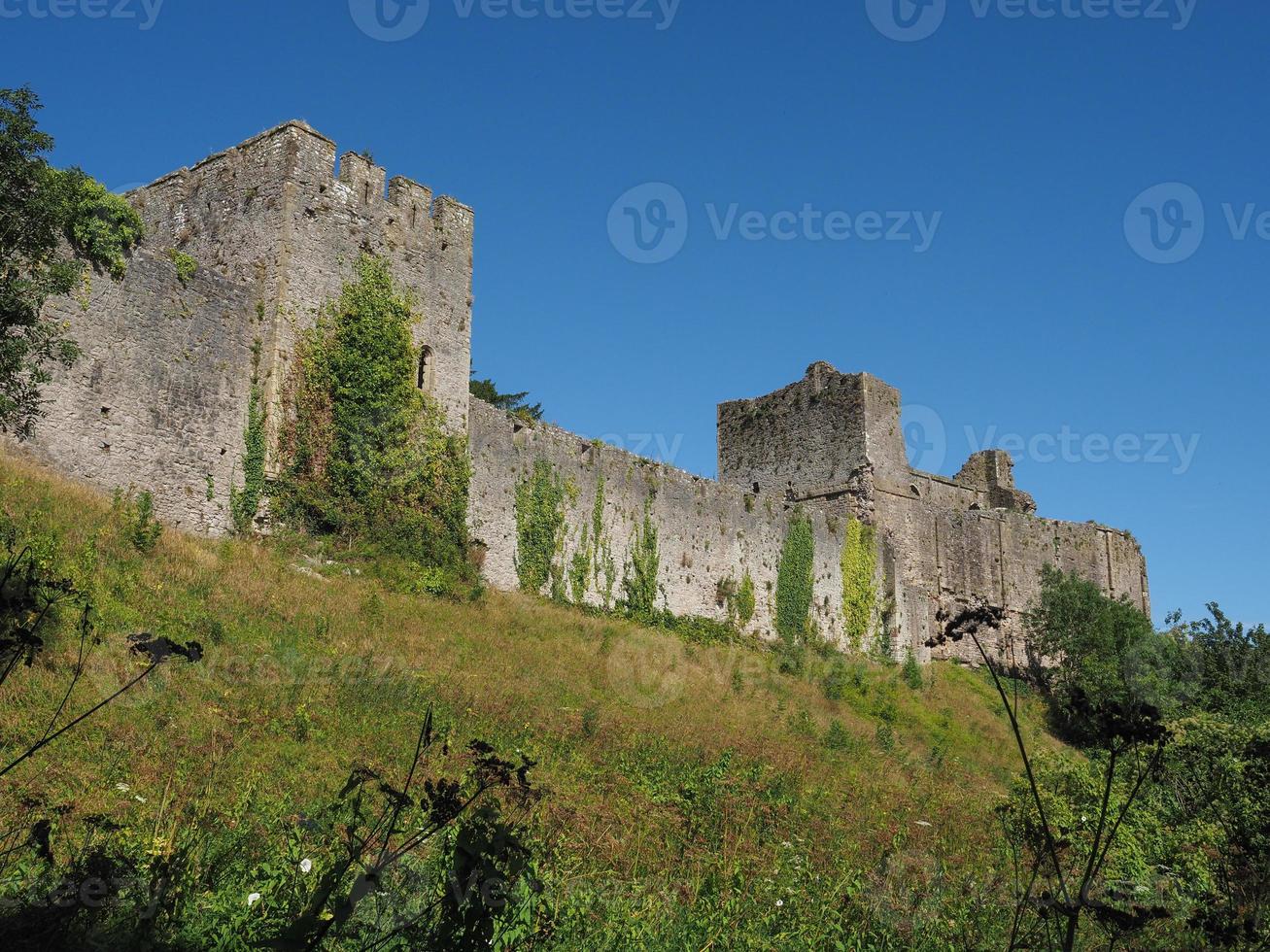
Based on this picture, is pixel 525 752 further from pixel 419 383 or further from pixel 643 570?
pixel 643 570

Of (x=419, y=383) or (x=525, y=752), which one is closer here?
(x=525, y=752)

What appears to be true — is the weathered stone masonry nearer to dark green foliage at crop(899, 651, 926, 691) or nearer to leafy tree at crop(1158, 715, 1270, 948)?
dark green foliage at crop(899, 651, 926, 691)

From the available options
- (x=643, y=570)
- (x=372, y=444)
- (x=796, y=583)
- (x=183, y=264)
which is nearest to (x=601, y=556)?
(x=643, y=570)

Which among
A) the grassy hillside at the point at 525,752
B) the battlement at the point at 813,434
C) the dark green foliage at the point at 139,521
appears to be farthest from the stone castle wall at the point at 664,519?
the dark green foliage at the point at 139,521

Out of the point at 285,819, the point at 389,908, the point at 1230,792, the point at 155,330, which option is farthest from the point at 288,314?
the point at 1230,792

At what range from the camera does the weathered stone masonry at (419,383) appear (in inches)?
687

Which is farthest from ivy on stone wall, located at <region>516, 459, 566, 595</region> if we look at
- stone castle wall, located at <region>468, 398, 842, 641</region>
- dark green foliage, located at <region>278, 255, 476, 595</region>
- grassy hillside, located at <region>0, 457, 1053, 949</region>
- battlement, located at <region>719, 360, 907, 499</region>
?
battlement, located at <region>719, 360, 907, 499</region>

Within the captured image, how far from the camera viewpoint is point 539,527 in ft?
79.9

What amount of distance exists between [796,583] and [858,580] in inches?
116

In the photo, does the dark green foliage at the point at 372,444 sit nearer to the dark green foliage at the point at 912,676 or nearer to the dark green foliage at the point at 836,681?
the dark green foliage at the point at 836,681

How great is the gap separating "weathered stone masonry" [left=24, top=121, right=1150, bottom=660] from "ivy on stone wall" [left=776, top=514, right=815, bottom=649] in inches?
13.8

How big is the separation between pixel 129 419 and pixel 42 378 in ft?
17.2

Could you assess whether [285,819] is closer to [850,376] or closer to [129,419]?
[129,419]

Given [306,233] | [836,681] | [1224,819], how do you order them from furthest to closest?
[836,681]
[306,233]
[1224,819]
